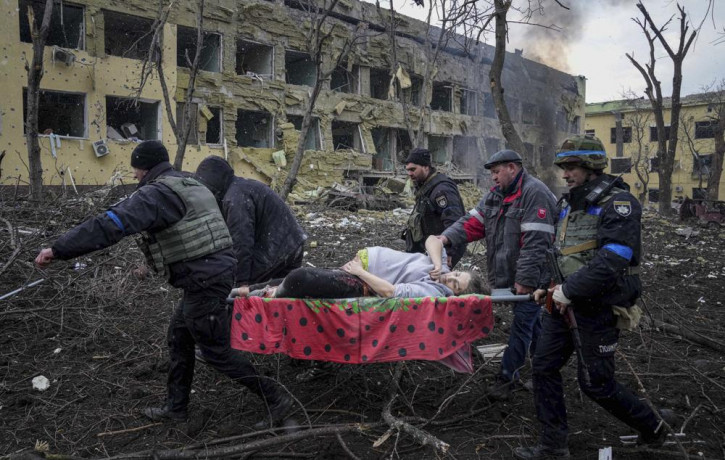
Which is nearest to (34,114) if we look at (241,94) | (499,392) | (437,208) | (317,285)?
(437,208)

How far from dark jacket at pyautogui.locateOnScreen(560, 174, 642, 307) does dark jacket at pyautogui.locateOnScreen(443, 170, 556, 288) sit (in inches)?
30.6

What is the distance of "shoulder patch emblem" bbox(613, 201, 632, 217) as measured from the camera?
107 inches

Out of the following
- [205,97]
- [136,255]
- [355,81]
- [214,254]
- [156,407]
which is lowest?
[156,407]

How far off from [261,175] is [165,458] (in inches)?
675

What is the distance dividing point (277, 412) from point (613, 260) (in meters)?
2.20

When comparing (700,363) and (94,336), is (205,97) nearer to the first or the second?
(94,336)

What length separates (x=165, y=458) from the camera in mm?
2934

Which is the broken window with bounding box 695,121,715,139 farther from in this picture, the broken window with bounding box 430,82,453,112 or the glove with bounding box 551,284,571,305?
the glove with bounding box 551,284,571,305

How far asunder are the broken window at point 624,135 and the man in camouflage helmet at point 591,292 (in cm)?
4108

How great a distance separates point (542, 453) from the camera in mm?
2994

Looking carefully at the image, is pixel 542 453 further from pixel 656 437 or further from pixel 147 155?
pixel 147 155

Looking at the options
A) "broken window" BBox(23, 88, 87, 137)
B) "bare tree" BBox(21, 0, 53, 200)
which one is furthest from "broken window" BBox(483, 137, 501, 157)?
"bare tree" BBox(21, 0, 53, 200)

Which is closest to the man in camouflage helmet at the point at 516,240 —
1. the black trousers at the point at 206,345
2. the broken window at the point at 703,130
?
the black trousers at the point at 206,345

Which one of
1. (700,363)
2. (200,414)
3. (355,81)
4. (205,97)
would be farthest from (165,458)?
(355,81)
